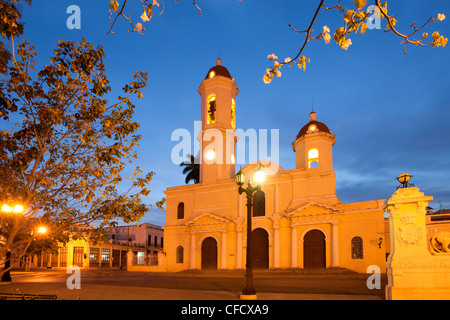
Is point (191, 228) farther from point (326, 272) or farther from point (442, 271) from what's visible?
point (442, 271)

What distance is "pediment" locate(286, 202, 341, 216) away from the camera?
26516 mm

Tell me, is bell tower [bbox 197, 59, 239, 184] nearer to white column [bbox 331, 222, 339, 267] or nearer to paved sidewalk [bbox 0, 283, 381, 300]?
white column [bbox 331, 222, 339, 267]

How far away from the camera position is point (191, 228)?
32.3 m

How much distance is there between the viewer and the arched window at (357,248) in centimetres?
2559

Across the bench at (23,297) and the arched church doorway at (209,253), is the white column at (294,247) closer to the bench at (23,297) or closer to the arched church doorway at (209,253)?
the arched church doorway at (209,253)

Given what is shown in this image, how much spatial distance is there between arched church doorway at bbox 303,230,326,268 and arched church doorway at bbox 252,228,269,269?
3.22 meters

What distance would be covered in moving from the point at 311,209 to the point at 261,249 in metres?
5.56

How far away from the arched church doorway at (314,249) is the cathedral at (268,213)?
74 mm

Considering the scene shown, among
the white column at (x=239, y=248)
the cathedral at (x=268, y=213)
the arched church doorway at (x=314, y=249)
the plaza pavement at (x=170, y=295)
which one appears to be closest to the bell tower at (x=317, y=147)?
the cathedral at (x=268, y=213)

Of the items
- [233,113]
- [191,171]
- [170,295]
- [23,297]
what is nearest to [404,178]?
[170,295]

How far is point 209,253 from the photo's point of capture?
31.4 m

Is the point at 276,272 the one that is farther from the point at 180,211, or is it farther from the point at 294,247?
the point at 180,211
